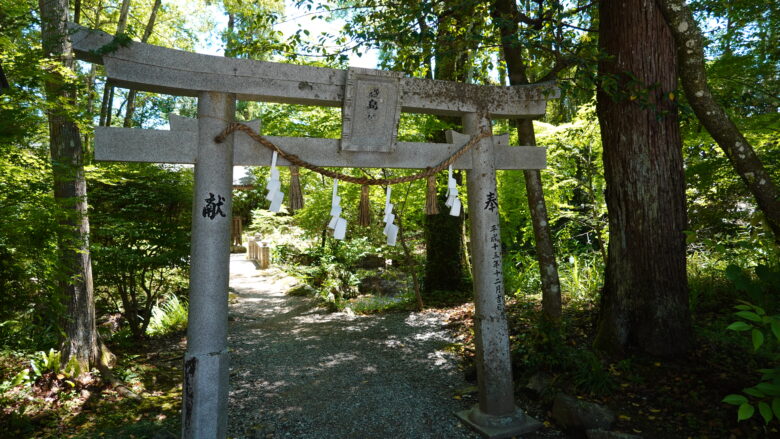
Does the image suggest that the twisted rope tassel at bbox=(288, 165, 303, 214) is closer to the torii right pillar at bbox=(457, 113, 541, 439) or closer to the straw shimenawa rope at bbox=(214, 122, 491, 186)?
the straw shimenawa rope at bbox=(214, 122, 491, 186)

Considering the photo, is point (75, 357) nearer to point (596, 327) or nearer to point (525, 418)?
point (525, 418)

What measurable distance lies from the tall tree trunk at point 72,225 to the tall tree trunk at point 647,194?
5771 millimetres

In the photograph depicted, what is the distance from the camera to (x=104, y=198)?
6.64m

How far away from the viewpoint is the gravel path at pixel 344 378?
4.13 m

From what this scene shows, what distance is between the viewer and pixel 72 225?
16.6 ft

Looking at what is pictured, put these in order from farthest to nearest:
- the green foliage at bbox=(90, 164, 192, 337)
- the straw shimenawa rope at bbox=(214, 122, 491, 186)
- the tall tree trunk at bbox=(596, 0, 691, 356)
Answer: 1. the green foliage at bbox=(90, 164, 192, 337)
2. the tall tree trunk at bbox=(596, 0, 691, 356)
3. the straw shimenawa rope at bbox=(214, 122, 491, 186)

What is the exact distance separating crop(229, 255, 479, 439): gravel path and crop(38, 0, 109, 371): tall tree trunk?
1.77 meters

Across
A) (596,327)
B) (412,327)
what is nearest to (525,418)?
(596,327)

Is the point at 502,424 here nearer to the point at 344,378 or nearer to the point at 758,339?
→ the point at 344,378

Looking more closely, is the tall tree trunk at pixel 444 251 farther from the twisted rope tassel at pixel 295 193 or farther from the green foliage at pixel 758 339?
the green foliage at pixel 758 339

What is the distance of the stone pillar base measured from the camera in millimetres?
3801

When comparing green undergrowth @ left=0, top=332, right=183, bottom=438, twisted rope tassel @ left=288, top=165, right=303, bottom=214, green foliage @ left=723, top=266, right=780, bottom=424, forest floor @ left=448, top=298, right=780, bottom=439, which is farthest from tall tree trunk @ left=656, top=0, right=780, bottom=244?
green undergrowth @ left=0, top=332, right=183, bottom=438

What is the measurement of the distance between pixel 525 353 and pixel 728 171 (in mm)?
3662

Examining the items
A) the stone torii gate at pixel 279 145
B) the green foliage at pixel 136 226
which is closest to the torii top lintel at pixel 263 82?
the stone torii gate at pixel 279 145
